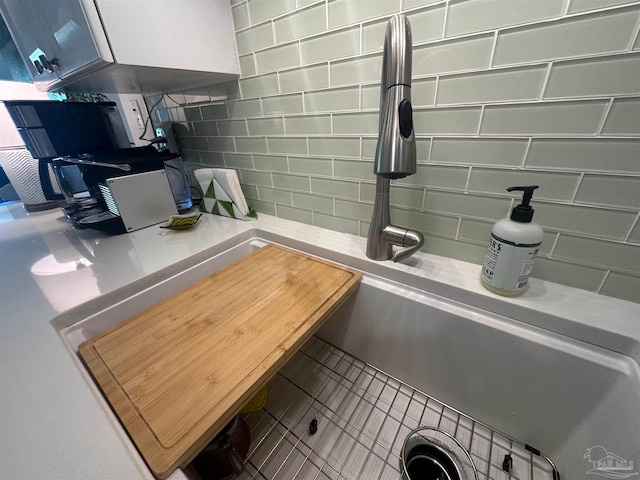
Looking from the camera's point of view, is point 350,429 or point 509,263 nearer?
point 509,263

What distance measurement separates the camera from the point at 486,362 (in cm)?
59

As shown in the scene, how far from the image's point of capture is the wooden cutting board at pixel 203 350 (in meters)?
0.35

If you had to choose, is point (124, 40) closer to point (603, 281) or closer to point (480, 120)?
point (480, 120)

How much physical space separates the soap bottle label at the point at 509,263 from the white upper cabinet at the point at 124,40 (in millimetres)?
943

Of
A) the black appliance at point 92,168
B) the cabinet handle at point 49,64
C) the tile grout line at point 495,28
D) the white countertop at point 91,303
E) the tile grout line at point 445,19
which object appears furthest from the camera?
the black appliance at point 92,168

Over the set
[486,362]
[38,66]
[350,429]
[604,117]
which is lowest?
[350,429]

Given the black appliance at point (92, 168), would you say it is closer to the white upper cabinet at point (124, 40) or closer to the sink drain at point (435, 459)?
the white upper cabinet at point (124, 40)

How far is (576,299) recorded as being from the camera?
542 millimetres

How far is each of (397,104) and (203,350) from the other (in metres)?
0.61

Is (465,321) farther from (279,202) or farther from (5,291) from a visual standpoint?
(5,291)

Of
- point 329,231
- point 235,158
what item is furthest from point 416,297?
point 235,158

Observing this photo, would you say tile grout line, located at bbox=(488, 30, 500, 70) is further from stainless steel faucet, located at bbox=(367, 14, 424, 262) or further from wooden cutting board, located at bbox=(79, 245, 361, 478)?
wooden cutting board, located at bbox=(79, 245, 361, 478)

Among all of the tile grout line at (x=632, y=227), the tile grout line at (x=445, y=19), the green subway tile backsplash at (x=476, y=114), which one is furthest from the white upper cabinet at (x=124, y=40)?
the tile grout line at (x=632, y=227)

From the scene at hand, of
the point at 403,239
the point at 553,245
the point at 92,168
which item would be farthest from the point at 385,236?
the point at 92,168
